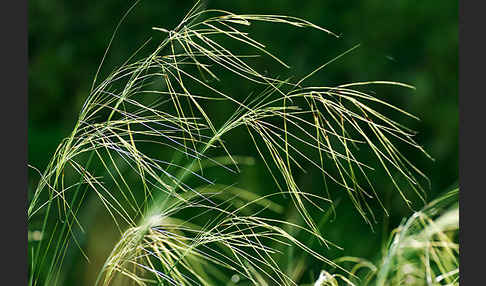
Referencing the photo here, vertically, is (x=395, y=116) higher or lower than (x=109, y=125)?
lower

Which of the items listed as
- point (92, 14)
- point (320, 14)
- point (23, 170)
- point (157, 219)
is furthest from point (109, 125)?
point (92, 14)

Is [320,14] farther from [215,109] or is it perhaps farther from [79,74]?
[79,74]

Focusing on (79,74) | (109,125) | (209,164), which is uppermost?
(109,125)

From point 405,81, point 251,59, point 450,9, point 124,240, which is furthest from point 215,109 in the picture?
point 124,240

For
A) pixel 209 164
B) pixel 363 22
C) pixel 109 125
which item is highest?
pixel 109 125

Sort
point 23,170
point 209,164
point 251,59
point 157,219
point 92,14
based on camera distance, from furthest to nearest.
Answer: point 92,14, point 251,59, point 209,164, point 23,170, point 157,219

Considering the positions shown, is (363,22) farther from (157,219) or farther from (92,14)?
(157,219)

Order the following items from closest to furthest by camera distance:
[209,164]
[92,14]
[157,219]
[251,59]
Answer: [157,219]
[209,164]
[251,59]
[92,14]

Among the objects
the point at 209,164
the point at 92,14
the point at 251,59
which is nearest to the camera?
the point at 209,164

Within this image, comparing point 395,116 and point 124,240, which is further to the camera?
point 395,116
